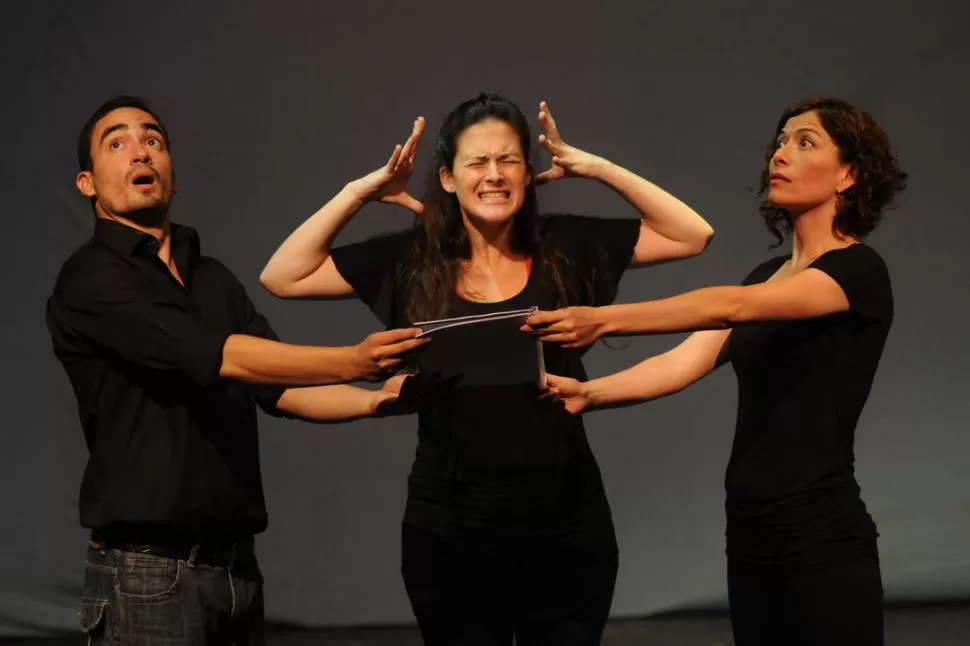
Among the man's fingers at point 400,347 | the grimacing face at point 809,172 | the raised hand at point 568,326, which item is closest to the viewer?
the man's fingers at point 400,347

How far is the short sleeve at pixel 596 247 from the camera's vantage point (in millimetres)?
2277

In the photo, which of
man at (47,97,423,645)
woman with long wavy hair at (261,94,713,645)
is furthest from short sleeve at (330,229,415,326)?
man at (47,97,423,645)

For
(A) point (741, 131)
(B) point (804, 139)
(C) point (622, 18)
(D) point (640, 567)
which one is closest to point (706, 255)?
(A) point (741, 131)

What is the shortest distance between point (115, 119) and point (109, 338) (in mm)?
486

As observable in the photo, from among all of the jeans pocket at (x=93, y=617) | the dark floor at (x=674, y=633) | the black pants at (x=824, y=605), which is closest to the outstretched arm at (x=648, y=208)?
the black pants at (x=824, y=605)

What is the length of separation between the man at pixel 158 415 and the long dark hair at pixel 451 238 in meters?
0.27

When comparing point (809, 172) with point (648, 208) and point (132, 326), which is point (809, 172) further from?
point (132, 326)

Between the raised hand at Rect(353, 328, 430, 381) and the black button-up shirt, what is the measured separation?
254 mm

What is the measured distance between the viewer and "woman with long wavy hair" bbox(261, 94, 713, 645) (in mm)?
2160

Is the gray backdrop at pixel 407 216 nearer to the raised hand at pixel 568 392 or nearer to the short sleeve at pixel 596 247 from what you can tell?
the short sleeve at pixel 596 247

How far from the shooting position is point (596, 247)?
2.30m

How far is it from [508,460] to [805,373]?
603 millimetres

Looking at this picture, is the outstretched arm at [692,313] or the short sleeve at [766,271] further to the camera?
the short sleeve at [766,271]

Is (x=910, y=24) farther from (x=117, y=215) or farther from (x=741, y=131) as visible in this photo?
(x=117, y=215)
